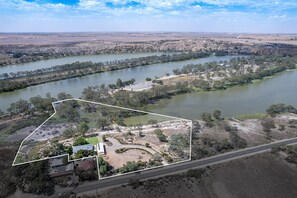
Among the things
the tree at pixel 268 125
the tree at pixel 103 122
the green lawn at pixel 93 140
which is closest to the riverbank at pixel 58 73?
the tree at pixel 103 122

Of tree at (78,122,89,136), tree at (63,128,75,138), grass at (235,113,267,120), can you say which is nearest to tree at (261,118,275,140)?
grass at (235,113,267,120)

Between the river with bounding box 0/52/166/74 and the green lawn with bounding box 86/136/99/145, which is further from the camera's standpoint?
the river with bounding box 0/52/166/74

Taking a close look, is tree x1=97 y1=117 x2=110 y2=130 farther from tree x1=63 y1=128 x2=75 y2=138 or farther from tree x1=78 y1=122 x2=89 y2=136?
tree x1=63 y1=128 x2=75 y2=138

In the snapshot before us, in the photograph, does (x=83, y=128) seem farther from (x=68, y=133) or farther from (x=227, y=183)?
(x=227, y=183)

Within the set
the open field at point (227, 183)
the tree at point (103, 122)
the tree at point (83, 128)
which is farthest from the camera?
the open field at point (227, 183)

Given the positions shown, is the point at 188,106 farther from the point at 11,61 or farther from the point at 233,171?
the point at 11,61

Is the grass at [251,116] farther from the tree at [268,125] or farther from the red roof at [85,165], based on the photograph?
the red roof at [85,165]

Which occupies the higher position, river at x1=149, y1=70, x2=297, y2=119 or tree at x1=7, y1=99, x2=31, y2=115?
tree at x1=7, y1=99, x2=31, y2=115

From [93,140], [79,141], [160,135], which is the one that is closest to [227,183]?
[160,135]
